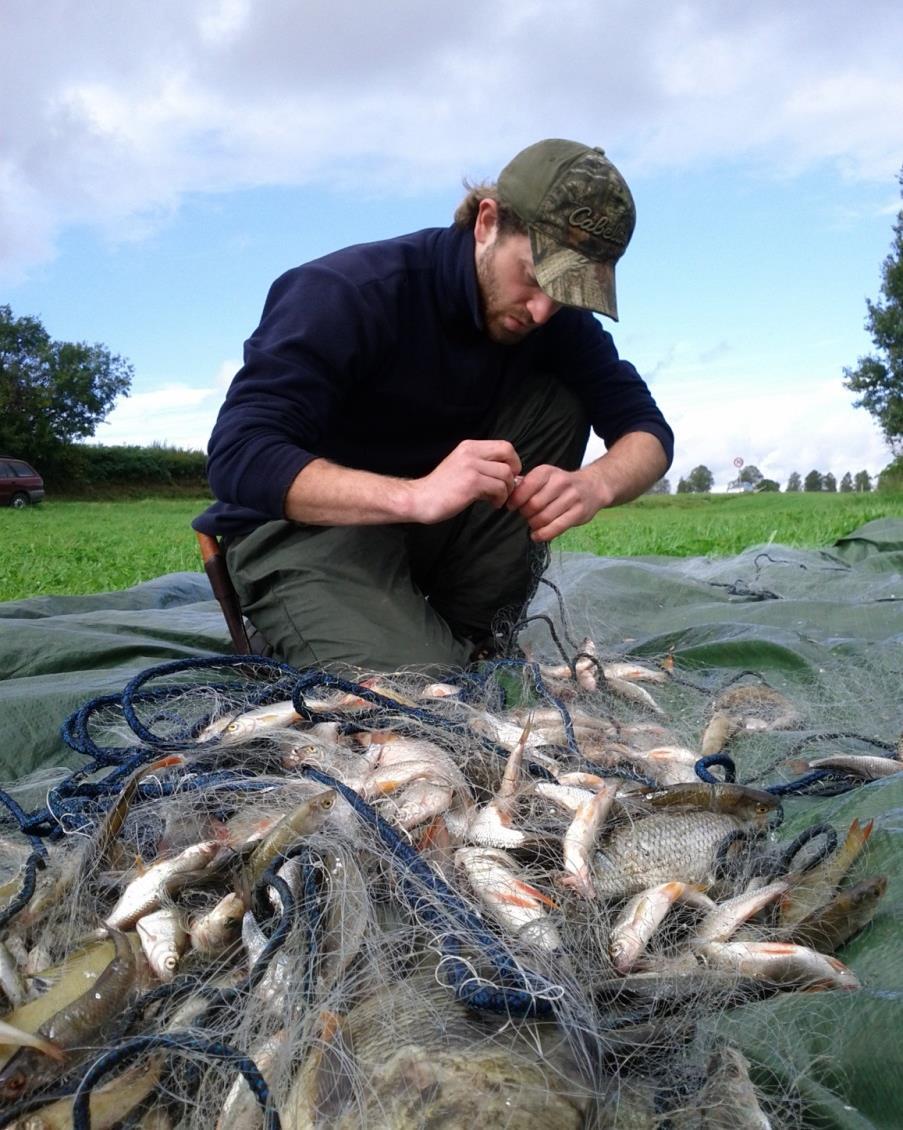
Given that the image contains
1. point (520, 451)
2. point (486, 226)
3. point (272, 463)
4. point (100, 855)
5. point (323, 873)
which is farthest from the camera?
point (520, 451)

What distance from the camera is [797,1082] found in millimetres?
1372

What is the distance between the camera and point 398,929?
5.27 feet

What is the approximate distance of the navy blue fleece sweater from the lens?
10.6ft

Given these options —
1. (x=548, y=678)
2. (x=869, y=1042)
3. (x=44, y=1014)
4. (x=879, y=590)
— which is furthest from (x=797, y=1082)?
(x=879, y=590)

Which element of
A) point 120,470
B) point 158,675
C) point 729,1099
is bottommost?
point 729,1099

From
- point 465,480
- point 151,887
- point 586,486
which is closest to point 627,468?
point 586,486

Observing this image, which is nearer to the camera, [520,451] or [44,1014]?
[44,1014]

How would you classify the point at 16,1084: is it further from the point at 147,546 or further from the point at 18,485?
the point at 18,485

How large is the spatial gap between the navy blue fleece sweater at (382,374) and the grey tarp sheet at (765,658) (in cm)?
76

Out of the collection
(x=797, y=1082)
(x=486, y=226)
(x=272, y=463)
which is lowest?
(x=797, y=1082)

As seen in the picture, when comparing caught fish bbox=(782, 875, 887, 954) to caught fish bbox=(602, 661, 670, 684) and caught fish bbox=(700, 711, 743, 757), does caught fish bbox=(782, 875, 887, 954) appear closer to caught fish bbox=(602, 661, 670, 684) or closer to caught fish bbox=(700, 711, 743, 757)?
caught fish bbox=(700, 711, 743, 757)

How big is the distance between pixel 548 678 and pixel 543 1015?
198 centimetres

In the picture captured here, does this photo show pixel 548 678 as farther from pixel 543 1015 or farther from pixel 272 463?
pixel 543 1015

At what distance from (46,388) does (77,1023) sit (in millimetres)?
45241
